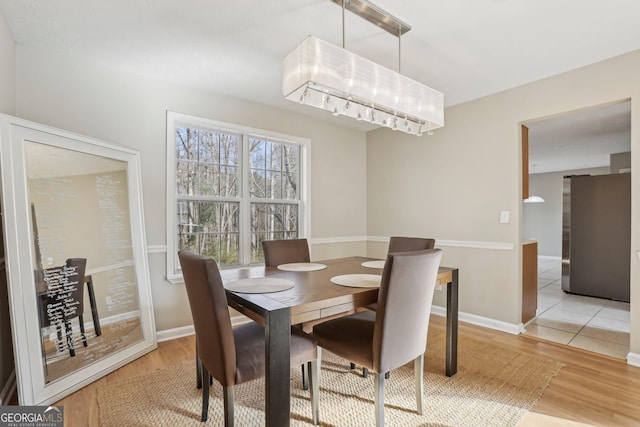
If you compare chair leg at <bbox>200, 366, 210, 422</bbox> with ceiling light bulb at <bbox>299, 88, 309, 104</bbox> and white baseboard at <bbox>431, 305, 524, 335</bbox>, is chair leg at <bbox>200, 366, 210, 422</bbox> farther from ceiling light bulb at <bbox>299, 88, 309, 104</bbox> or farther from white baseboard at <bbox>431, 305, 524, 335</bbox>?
white baseboard at <bbox>431, 305, 524, 335</bbox>

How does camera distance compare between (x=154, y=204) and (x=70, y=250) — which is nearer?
(x=70, y=250)

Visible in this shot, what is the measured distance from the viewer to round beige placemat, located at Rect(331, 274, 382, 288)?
181cm

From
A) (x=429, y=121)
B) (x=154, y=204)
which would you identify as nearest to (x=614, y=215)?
(x=429, y=121)

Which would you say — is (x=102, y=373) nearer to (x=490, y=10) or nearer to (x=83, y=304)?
(x=83, y=304)

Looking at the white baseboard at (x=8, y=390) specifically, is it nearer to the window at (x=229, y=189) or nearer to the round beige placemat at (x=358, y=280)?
the window at (x=229, y=189)

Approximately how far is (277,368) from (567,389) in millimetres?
2026

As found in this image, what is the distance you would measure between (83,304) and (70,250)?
0.39 metres

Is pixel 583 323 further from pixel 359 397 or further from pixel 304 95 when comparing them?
pixel 304 95

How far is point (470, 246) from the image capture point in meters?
3.44

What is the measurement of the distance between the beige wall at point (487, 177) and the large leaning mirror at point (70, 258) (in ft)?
9.96

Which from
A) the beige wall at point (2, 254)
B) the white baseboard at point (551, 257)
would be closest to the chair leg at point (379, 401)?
the beige wall at point (2, 254)

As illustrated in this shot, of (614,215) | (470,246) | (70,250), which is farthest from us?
(614,215)

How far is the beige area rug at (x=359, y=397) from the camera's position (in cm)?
178

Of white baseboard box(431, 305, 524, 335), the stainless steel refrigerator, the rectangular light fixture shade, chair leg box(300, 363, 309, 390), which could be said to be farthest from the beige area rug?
the stainless steel refrigerator
